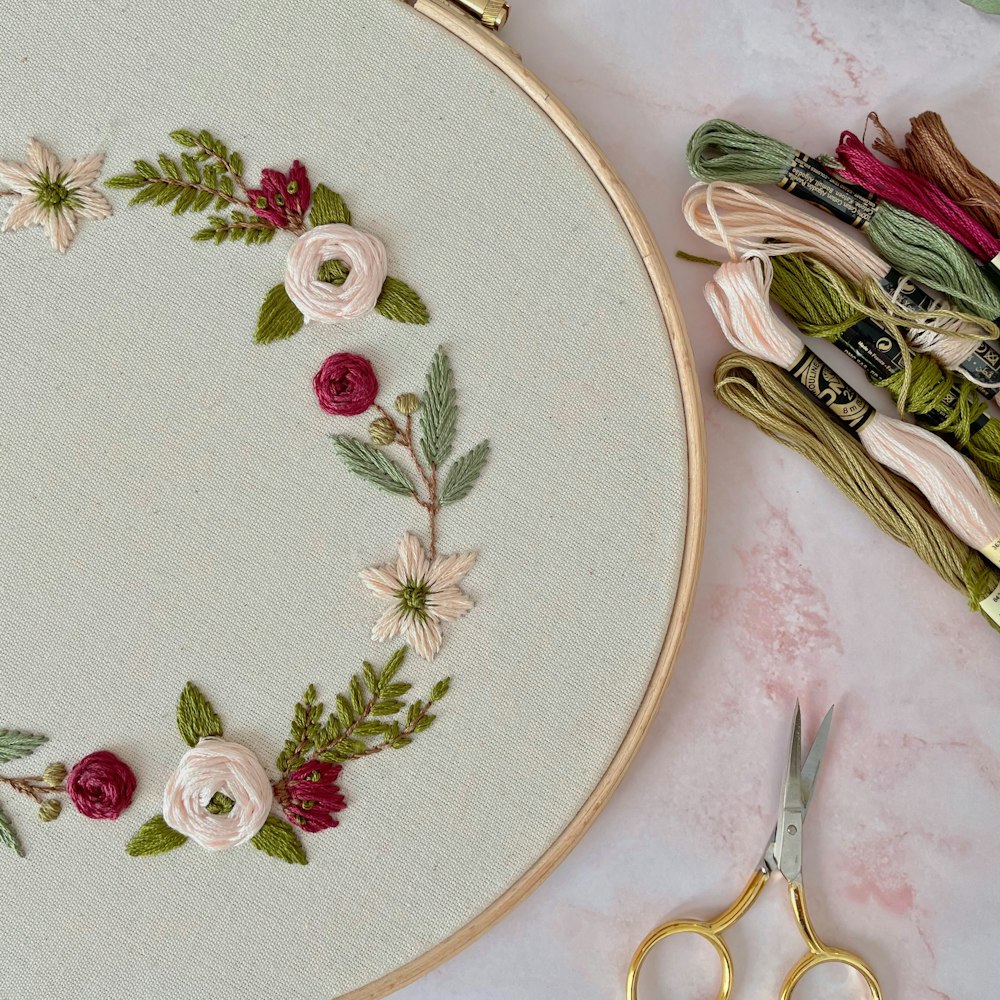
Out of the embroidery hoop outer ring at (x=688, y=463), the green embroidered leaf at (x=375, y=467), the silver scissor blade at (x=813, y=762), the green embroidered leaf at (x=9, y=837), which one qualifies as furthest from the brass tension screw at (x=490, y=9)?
the green embroidered leaf at (x=9, y=837)

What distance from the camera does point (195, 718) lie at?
33.0 inches

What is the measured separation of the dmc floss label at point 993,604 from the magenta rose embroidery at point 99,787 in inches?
33.6

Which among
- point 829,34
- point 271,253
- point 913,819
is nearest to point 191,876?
point 271,253

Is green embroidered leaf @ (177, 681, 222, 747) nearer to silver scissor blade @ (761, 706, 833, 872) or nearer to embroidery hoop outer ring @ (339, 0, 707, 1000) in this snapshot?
embroidery hoop outer ring @ (339, 0, 707, 1000)

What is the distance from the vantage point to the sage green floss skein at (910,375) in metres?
0.91

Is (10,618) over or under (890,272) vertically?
under

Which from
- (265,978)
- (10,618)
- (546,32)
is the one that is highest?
(546,32)

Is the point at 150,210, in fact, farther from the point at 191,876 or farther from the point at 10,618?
the point at 191,876

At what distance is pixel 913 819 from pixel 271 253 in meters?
0.88

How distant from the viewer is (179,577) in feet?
2.79

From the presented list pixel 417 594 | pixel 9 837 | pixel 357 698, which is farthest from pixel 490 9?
pixel 9 837

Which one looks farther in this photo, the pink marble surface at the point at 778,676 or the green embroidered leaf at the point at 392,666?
the pink marble surface at the point at 778,676

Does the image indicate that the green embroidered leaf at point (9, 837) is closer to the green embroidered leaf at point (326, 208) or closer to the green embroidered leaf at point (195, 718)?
the green embroidered leaf at point (195, 718)

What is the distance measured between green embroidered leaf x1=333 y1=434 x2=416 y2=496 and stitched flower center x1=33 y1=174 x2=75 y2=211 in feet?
1.13
